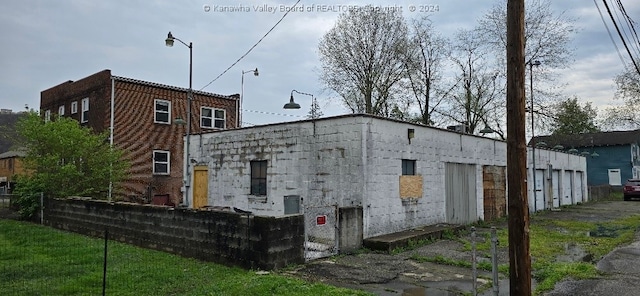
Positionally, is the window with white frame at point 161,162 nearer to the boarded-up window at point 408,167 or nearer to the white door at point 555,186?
the boarded-up window at point 408,167

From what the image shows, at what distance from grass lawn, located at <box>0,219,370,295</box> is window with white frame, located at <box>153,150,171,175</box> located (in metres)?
11.6

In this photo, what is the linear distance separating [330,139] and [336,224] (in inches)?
109

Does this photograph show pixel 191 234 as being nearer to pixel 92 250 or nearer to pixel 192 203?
pixel 92 250

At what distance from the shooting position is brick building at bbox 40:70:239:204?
69.8ft

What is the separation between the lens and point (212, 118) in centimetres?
2531

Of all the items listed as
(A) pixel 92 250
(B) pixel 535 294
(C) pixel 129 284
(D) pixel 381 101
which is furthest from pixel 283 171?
(D) pixel 381 101

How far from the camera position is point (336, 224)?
9906 millimetres

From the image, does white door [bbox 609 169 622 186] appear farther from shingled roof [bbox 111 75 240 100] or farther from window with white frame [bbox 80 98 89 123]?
window with white frame [bbox 80 98 89 123]

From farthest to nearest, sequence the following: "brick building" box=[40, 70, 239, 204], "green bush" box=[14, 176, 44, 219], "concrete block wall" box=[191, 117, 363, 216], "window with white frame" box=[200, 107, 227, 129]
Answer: "window with white frame" box=[200, 107, 227, 129] → "brick building" box=[40, 70, 239, 204] → "green bush" box=[14, 176, 44, 219] → "concrete block wall" box=[191, 117, 363, 216]

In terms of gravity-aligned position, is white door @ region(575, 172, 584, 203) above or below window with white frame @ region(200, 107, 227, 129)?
below

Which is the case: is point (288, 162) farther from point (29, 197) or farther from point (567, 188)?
point (567, 188)

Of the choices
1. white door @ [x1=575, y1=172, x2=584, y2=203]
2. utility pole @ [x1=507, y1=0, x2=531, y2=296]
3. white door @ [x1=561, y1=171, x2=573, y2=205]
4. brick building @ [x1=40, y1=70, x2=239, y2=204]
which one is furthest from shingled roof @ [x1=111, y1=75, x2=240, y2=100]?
white door @ [x1=575, y1=172, x2=584, y2=203]

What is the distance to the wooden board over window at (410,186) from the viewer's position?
12.5 metres

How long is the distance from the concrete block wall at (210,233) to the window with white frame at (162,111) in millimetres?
10735
